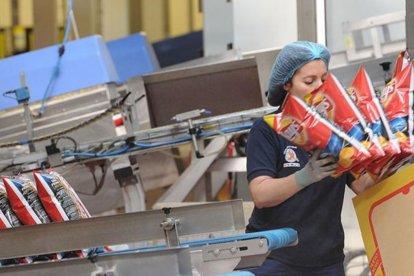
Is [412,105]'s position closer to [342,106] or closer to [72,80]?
[342,106]

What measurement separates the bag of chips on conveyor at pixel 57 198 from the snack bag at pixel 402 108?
890 mm

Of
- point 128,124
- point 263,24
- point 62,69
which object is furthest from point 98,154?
point 263,24

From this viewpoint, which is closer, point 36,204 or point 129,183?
point 36,204

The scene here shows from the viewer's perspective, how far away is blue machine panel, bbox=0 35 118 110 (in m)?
4.27

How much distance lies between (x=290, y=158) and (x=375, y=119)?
370 mm

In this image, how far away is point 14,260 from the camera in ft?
7.09

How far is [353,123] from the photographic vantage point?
5.95ft

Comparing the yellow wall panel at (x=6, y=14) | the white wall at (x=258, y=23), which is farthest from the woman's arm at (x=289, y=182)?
the yellow wall panel at (x=6, y=14)

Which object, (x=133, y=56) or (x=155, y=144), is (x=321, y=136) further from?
(x=133, y=56)

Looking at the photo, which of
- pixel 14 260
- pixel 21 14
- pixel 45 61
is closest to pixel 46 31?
pixel 21 14

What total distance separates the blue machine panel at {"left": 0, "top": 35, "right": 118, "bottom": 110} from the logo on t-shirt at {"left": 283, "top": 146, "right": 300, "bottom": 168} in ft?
7.35

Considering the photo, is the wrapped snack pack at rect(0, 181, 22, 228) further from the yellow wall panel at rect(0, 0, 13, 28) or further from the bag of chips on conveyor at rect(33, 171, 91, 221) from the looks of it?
the yellow wall panel at rect(0, 0, 13, 28)

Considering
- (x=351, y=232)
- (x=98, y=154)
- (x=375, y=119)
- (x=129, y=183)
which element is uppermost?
(x=375, y=119)

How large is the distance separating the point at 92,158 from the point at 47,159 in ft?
0.70
